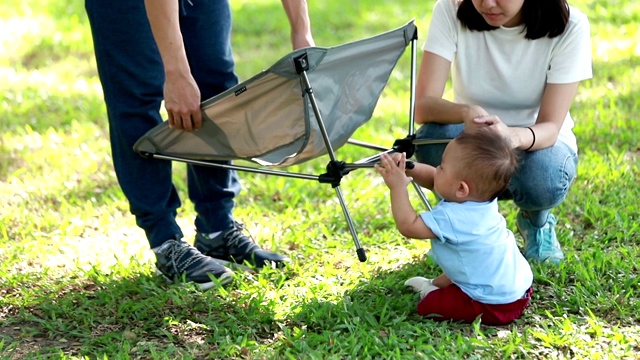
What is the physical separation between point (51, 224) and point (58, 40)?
3557 millimetres

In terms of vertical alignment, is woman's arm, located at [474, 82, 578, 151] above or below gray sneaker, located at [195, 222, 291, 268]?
above

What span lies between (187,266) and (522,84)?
4.36 ft

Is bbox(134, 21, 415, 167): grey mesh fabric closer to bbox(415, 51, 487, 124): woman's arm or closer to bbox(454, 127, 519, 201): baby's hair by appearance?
bbox(415, 51, 487, 124): woman's arm

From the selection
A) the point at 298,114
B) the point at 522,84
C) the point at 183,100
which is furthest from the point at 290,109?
the point at 522,84

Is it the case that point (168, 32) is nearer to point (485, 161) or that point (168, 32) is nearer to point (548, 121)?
point (485, 161)

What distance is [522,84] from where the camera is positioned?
3.40 meters

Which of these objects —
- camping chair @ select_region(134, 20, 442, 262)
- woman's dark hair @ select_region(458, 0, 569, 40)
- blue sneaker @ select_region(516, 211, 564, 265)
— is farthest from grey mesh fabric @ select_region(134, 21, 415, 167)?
blue sneaker @ select_region(516, 211, 564, 265)

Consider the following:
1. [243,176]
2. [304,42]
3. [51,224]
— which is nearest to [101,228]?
[51,224]

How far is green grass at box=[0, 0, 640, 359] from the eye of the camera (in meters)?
2.97

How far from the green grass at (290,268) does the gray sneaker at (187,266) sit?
0.05 meters

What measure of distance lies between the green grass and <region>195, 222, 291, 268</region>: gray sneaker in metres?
0.10

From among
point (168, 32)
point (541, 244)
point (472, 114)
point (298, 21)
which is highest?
point (168, 32)

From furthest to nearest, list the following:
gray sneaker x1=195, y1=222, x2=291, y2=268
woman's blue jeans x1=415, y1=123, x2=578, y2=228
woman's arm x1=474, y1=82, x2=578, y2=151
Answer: gray sneaker x1=195, y1=222, x2=291, y2=268
woman's blue jeans x1=415, y1=123, x2=578, y2=228
woman's arm x1=474, y1=82, x2=578, y2=151

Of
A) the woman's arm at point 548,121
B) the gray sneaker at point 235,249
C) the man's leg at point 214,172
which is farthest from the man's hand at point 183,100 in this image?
the woman's arm at point 548,121
